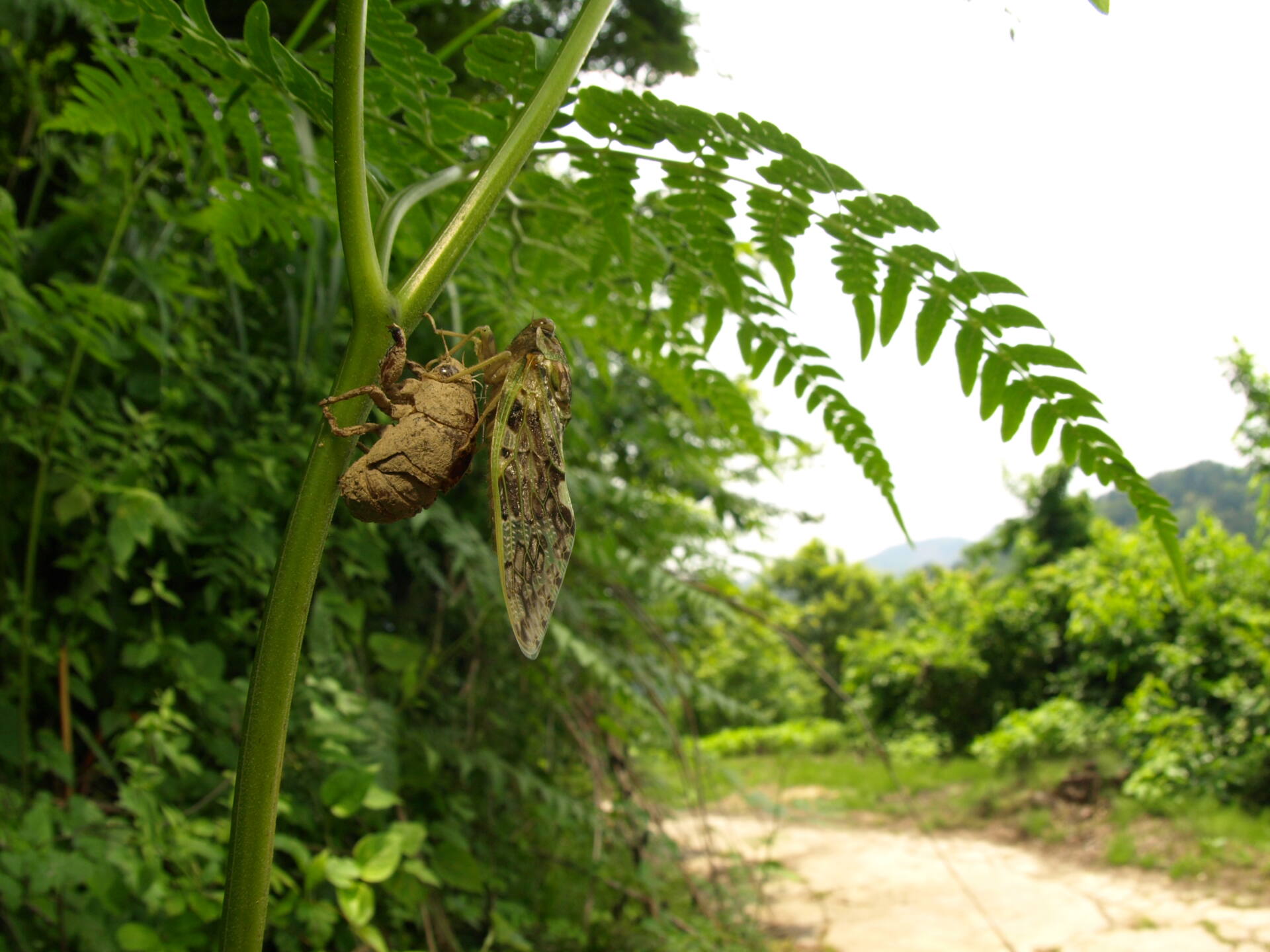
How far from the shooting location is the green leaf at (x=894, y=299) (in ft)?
2.63

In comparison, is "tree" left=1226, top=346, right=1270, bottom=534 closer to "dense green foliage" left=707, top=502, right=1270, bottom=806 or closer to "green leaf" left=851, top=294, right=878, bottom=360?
"dense green foliage" left=707, top=502, right=1270, bottom=806

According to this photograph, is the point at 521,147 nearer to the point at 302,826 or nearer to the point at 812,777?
the point at 302,826

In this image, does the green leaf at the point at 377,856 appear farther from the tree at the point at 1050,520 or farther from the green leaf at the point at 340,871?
the tree at the point at 1050,520

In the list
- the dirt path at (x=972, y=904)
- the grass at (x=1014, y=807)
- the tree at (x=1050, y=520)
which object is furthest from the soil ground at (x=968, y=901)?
the tree at (x=1050, y=520)

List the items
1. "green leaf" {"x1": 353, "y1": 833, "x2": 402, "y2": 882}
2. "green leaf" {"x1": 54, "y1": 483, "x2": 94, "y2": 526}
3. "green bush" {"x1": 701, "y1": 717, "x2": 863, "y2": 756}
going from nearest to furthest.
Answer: "green leaf" {"x1": 353, "y1": 833, "x2": 402, "y2": 882}, "green leaf" {"x1": 54, "y1": 483, "x2": 94, "y2": 526}, "green bush" {"x1": 701, "y1": 717, "x2": 863, "y2": 756}

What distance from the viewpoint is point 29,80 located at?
2242mm

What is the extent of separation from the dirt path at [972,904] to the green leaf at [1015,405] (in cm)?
193

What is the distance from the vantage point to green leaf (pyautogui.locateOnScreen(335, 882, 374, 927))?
1200mm

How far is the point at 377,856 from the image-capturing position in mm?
1286

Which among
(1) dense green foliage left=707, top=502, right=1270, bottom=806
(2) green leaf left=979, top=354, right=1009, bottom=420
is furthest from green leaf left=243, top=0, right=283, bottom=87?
(1) dense green foliage left=707, top=502, right=1270, bottom=806

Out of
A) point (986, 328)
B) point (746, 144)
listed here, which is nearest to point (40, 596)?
point (746, 144)

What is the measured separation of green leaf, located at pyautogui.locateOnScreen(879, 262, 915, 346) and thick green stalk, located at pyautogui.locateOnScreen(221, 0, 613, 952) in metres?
0.40

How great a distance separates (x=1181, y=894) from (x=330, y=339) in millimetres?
4186

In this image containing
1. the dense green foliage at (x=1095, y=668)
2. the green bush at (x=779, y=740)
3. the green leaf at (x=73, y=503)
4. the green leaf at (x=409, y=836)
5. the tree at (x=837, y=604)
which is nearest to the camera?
the green leaf at (x=409, y=836)
